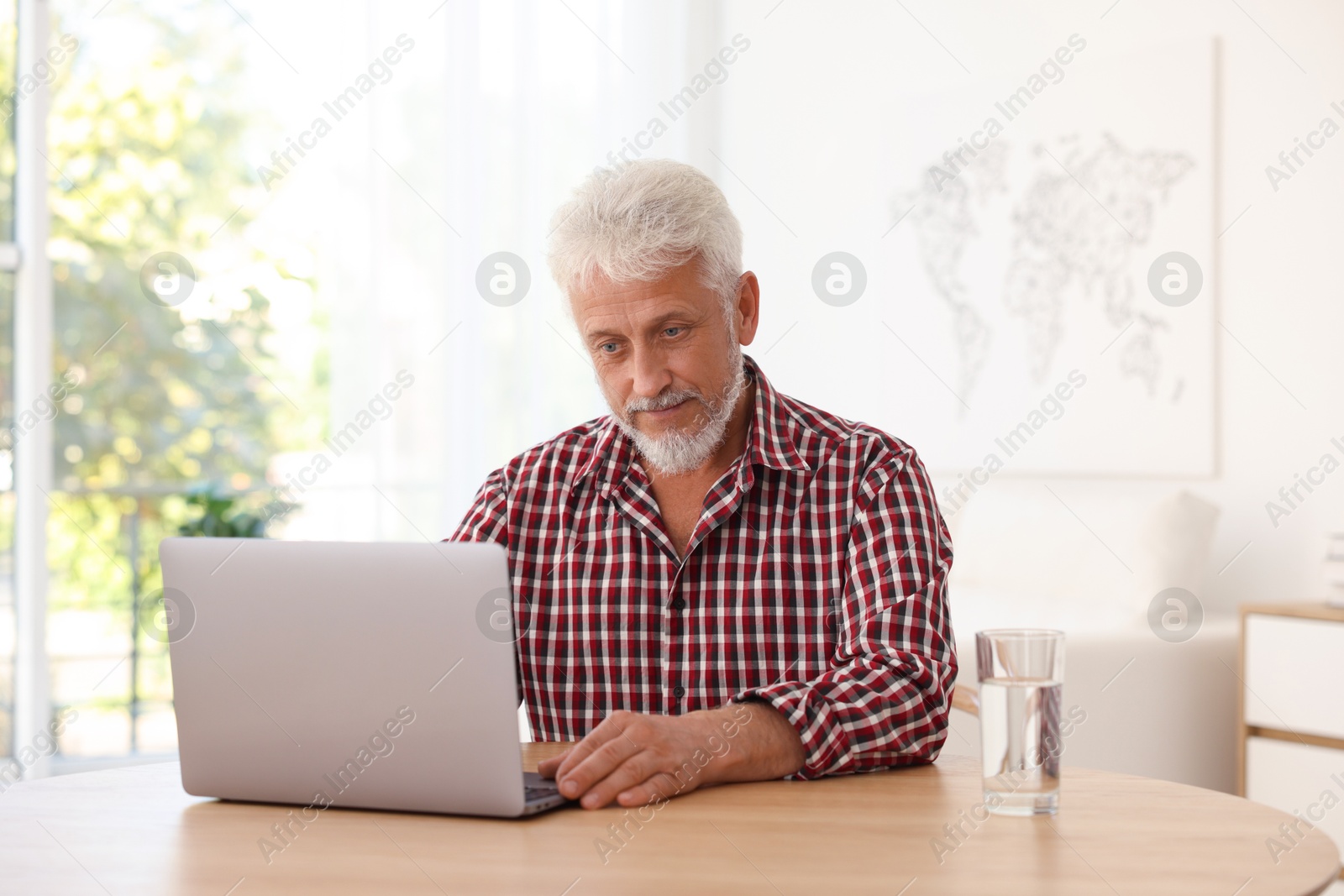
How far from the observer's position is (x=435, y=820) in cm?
108

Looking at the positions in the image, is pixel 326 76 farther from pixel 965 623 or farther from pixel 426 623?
pixel 426 623


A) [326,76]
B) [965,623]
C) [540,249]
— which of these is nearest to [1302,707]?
[965,623]

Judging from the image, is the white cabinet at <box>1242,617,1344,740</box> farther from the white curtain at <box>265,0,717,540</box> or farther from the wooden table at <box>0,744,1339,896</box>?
the white curtain at <box>265,0,717,540</box>

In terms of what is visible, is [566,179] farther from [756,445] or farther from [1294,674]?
[756,445]

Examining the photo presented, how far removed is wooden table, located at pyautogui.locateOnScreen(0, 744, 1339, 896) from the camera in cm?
92

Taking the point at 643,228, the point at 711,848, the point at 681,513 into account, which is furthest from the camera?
the point at 681,513

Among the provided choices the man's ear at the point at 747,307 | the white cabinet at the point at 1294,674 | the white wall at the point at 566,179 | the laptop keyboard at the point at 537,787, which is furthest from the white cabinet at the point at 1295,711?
the laptop keyboard at the point at 537,787

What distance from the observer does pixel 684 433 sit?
1.66 meters

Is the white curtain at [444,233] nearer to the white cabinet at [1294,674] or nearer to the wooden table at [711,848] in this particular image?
the white cabinet at [1294,674]

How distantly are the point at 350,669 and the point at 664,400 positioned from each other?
662 mm

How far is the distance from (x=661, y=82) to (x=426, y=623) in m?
3.75

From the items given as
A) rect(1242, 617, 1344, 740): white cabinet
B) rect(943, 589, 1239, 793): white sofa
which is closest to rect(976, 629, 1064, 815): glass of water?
rect(943, 589, 1239, 793): white sofa

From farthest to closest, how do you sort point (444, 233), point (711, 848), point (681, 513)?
point (444, 233) < point (681, 513) < point (711, 848)

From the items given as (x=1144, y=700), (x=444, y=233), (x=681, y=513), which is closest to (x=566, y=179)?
(x=444, y=233)
